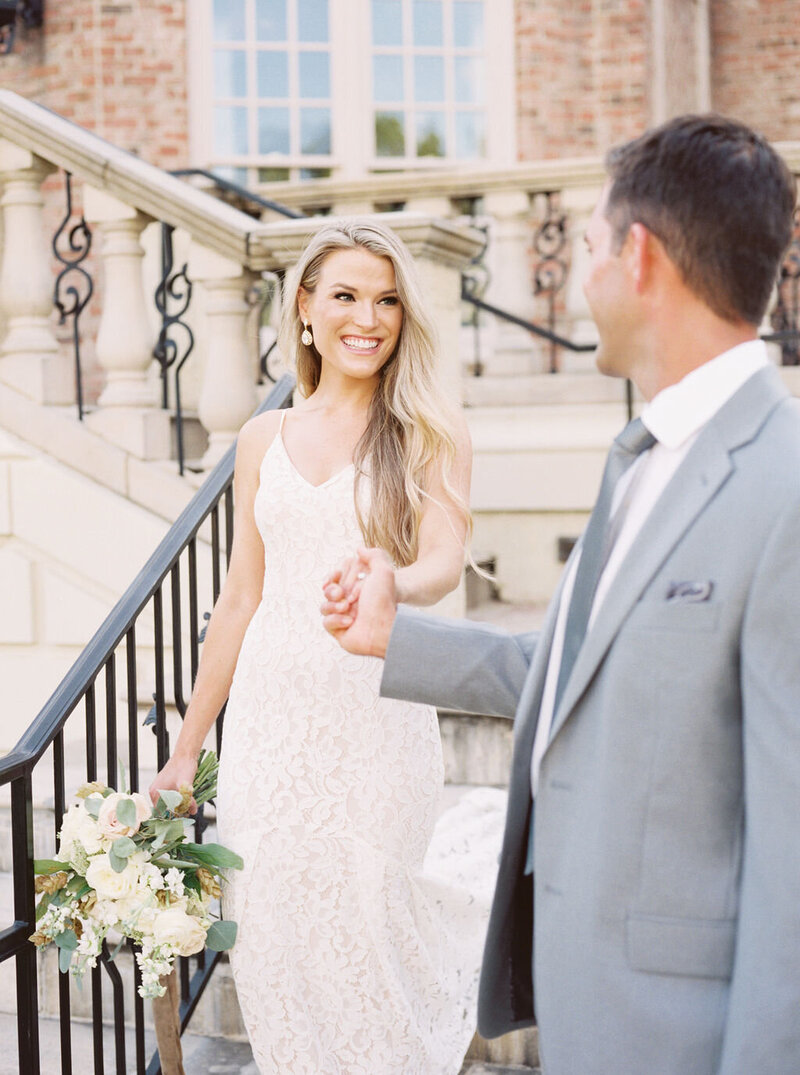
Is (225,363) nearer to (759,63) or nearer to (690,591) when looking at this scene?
(690,591)

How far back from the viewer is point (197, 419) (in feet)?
16.8

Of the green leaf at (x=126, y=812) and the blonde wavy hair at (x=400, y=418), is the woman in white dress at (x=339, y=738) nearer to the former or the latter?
the blonde wavy hair at (x=400, y=418)

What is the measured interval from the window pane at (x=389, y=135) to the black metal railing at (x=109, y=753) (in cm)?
548

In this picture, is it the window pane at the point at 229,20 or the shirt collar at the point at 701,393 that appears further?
the window pane at the point at 229,20

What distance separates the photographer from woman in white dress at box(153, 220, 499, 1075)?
2459mm

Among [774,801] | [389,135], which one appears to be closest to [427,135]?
[389,135]

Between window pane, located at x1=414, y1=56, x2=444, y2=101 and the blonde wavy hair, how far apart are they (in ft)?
23.0

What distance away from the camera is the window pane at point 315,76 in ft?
29.8

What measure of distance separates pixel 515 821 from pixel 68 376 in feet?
12.1

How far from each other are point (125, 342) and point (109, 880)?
2812 millimetres

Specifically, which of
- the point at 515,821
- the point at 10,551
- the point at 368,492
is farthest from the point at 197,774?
the point at 10,551

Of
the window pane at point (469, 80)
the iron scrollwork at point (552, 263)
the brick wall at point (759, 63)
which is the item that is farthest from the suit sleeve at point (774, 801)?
the brick wall at point (759, 63)

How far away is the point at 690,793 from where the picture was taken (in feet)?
4.29

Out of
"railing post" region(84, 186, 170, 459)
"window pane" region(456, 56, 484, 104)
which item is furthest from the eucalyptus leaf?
"window pane" region(456, 56, 484, 104)
